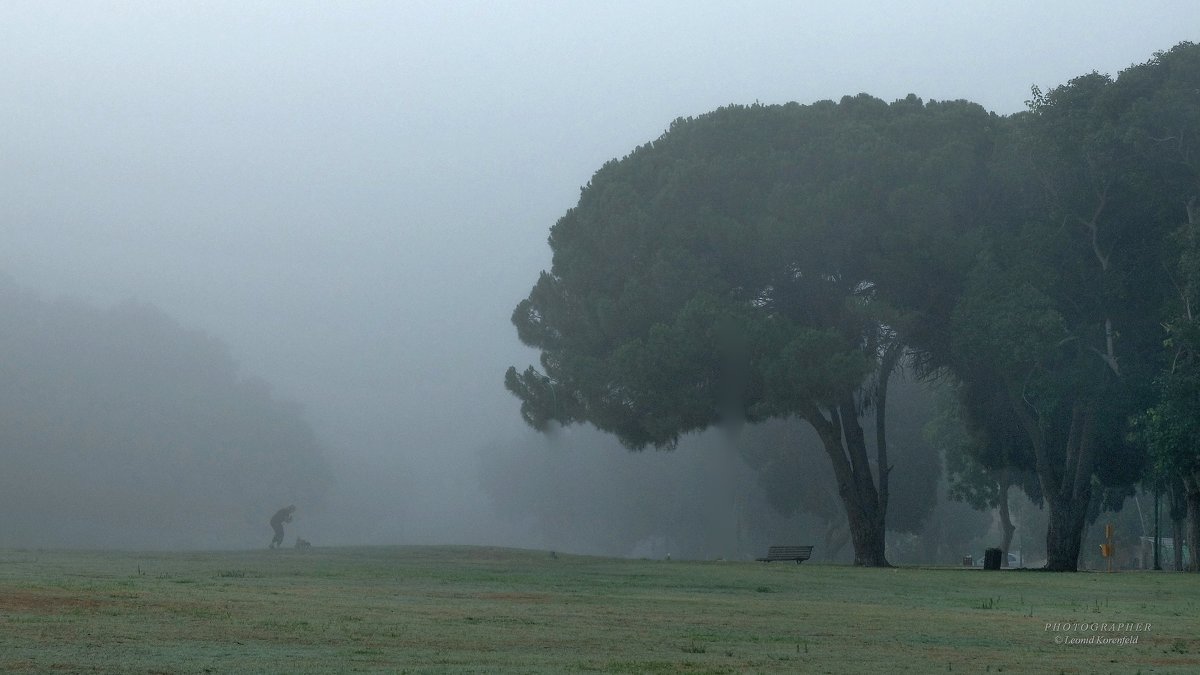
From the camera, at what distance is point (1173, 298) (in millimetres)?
38312

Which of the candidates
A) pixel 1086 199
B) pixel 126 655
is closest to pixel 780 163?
pixel 1086 199

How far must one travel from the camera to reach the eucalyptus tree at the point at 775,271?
40.5 meters

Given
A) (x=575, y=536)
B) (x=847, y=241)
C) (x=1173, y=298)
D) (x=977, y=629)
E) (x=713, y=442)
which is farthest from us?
(x=575, y=536)

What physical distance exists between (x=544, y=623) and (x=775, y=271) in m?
27.8

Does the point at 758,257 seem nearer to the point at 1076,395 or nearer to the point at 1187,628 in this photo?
the point at 1076,395

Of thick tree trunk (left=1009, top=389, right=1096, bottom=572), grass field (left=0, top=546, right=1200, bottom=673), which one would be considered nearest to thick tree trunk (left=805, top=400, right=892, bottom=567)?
thick tree trunk (left=1009, top=389, right=1096, bottom=572)

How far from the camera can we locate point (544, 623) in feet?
53.1

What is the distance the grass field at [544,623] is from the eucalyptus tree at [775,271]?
12.5 meters

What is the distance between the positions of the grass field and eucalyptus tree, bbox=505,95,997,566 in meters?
12.5

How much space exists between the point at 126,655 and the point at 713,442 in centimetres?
6508

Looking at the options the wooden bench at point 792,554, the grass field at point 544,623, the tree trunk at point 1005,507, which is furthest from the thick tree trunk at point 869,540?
the tree trunk at point 1005,507

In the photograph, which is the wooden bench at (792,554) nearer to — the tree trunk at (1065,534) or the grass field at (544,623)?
the tree trunk at (1065,534)

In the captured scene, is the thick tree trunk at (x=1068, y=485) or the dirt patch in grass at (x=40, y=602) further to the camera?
the thick tree trunk at (x=1068, y=485)

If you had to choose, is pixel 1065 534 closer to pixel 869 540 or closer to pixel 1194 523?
pixel 1194 523
